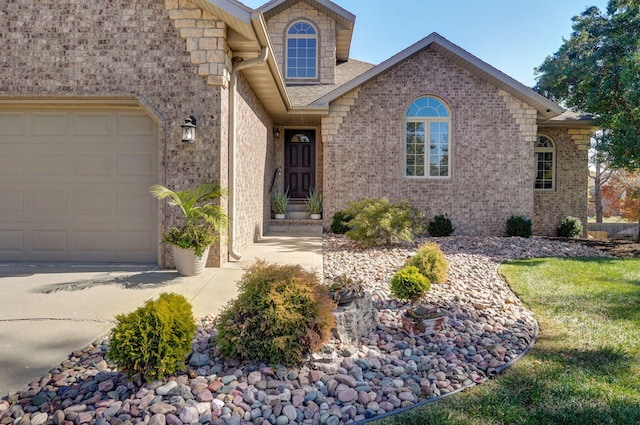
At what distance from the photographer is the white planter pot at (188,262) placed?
18.5ft

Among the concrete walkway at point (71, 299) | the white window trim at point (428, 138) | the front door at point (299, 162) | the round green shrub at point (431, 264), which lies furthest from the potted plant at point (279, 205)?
the round green shrub at point (431, 264)

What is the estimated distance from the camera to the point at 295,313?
275 cm

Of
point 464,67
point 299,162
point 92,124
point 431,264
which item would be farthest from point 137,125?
point 464,67

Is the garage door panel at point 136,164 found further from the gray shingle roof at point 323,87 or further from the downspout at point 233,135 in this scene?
the gray shingle roof at point 323,87

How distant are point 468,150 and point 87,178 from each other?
31.1 feet

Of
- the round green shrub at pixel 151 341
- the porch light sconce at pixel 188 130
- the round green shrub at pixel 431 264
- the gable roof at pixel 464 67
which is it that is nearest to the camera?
the round green shrub at pixel 151 341

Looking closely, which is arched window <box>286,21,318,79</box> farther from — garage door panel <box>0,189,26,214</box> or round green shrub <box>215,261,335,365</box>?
round green shrub <box>215,261,335,365</box>

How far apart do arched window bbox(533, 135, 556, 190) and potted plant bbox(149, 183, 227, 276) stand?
11.0 meters

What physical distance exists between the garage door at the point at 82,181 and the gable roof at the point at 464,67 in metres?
5.59

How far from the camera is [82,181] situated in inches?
252

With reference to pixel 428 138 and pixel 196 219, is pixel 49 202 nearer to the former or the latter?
pixel 196 219

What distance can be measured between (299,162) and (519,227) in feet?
22.8

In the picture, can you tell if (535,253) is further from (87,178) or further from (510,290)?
(87,178)

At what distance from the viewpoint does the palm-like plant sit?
556cm
